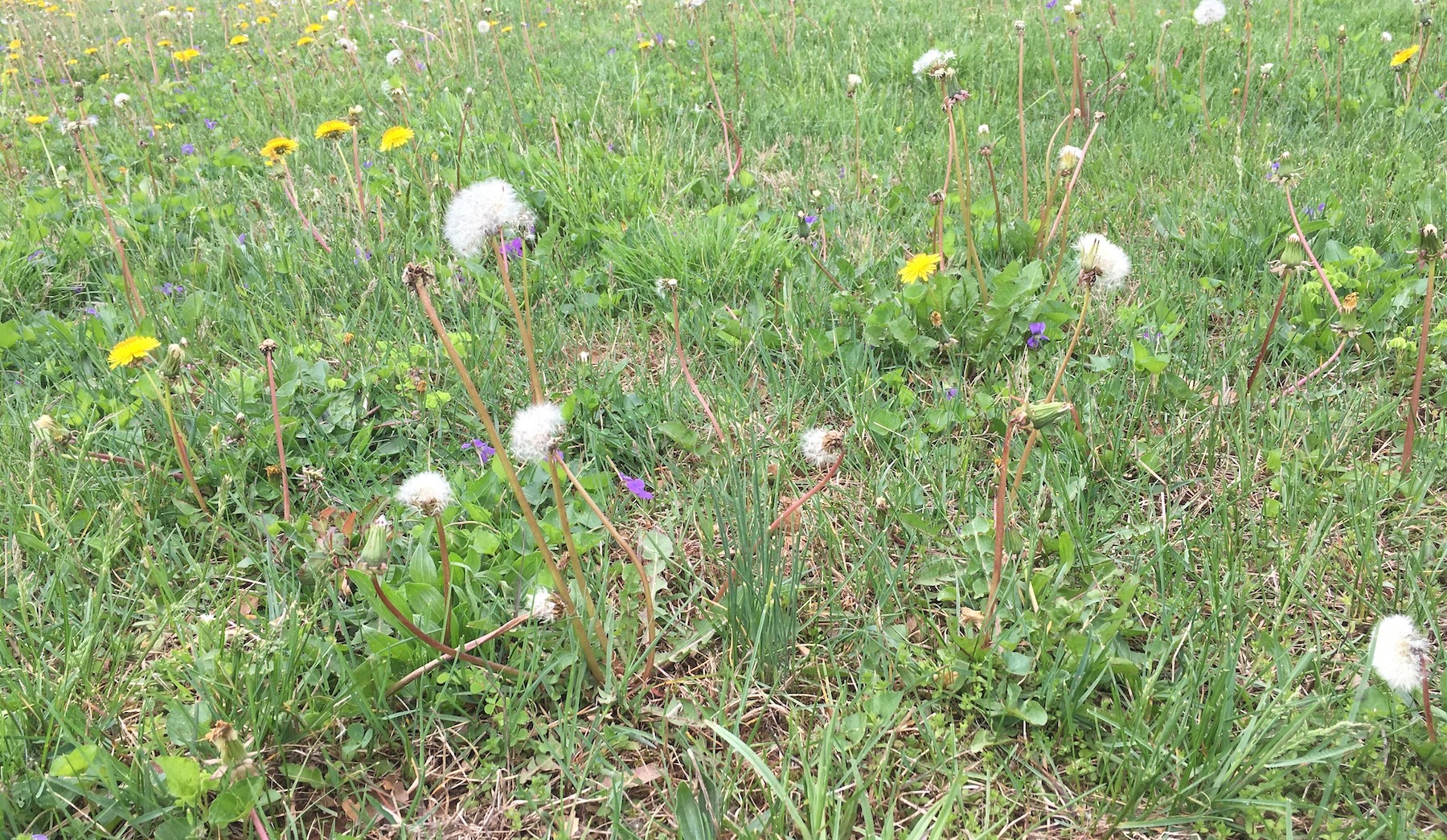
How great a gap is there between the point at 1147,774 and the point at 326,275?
240 centimetres

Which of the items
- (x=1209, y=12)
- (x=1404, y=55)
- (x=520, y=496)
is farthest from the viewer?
(x=1209, y=12)

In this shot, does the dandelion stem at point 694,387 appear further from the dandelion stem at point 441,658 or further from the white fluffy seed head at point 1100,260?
the white fluffy seed head at point 1100,260

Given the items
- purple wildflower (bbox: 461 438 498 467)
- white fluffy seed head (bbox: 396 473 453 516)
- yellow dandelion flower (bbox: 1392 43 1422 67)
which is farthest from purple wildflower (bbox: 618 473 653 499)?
yellow dandelion flower (bbox: 1392 43 1422 67)

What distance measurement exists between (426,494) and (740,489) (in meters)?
0.55

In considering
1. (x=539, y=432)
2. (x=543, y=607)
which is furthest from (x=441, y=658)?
(x=539, y=432)

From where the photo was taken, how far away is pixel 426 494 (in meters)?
1.15

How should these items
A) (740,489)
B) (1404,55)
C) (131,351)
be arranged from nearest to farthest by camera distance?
1. (740,489)
2. (131,351)
3. (1404,55)

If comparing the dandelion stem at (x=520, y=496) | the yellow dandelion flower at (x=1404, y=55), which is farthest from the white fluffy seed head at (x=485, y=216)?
the yellow dandelion flower at (x=1404, y=55)

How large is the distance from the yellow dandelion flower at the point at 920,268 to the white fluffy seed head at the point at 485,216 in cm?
103

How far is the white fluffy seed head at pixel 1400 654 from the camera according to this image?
3.76ft

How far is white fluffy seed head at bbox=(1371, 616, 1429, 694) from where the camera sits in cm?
115

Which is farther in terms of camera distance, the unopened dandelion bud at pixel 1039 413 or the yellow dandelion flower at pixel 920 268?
the yellow dandelion flower at pixel 920 268

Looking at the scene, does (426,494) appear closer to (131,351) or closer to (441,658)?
(441,658)

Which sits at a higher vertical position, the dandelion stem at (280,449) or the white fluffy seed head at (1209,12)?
the white fluffy seed head at (1209,12)
